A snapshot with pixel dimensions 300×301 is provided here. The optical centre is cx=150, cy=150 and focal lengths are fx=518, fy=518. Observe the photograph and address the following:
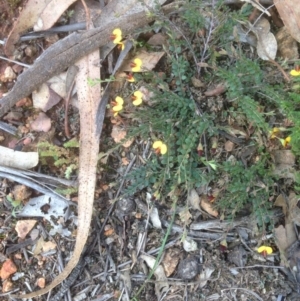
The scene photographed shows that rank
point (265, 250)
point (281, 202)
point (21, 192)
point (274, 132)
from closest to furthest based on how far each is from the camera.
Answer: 1. point (265, 250)
2. point (274, 132)
3. point (281, 202)
4. point (21, 192)

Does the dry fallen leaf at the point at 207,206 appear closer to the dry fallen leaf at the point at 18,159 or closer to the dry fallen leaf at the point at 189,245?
the dry fallen leaf at the point at 189,245

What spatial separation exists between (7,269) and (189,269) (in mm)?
1178

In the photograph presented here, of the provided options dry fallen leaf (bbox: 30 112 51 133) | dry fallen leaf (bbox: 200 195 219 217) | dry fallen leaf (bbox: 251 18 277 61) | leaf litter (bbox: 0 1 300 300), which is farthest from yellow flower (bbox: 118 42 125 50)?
dry fallen leaf (bbox: 200 195 219 217)

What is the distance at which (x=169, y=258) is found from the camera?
3316 mm

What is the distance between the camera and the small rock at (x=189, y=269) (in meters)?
3.27

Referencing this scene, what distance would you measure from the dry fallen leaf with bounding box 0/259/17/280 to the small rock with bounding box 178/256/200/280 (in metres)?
1.08

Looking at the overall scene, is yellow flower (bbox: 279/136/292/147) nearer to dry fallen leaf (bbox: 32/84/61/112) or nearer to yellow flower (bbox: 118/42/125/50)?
yellow flower (bbox: 118/42/125/50)

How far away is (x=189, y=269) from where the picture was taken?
3275 millimetres

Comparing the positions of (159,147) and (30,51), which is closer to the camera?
(159,147)

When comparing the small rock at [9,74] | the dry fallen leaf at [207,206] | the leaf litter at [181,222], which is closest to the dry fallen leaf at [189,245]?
the leaf litter at [181,222]

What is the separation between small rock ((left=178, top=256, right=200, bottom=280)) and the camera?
3.27 metres

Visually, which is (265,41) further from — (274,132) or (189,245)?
(189,245)

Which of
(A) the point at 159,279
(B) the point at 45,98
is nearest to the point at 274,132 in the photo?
(A) the point at 159,279

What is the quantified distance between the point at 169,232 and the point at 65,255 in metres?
0.70
